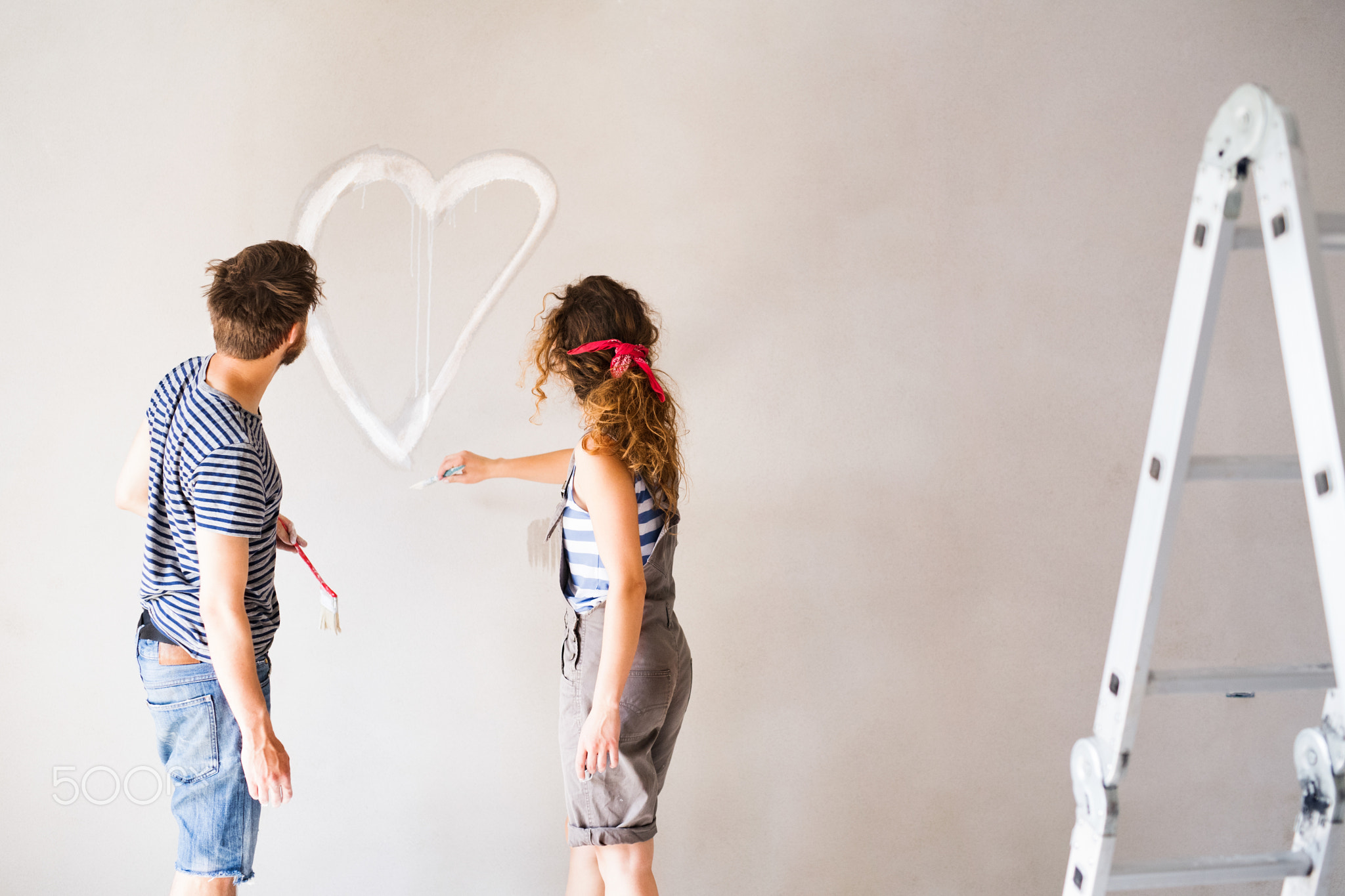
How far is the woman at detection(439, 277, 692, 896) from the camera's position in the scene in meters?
1.33

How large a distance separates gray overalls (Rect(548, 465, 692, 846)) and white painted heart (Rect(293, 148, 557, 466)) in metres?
0.53

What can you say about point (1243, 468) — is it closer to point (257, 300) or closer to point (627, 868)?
point (627, 868)

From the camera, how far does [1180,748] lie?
6.72 ft

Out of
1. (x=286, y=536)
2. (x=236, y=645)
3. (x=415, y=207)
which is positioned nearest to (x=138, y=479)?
(x=286, y=536)

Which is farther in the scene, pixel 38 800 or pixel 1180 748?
pixel 1180 748

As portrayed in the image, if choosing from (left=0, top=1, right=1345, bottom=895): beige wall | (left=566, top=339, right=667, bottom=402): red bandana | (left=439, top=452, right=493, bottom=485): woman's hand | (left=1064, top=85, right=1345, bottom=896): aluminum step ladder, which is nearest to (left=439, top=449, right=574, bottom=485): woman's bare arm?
(left=439, top=452, right=493, bottom=485): woman's hand

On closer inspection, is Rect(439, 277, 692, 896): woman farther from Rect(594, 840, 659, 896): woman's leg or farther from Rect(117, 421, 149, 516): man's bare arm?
Rect(117, 421, 149, 516): man's bare arm

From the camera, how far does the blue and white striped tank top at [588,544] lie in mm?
1430

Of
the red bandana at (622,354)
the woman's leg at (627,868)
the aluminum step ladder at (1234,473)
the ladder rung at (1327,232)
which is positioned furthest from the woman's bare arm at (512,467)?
the ladder rung at (1327,232)

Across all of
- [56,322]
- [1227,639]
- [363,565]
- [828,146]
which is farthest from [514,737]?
[1227,639]

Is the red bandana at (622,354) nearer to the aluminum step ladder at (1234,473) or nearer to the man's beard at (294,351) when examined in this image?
the man's beard at (294,351)

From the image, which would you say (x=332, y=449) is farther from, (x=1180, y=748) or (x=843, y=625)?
(x=1180, y=748)

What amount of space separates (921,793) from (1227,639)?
2.69 feet

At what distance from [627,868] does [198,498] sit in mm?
897
